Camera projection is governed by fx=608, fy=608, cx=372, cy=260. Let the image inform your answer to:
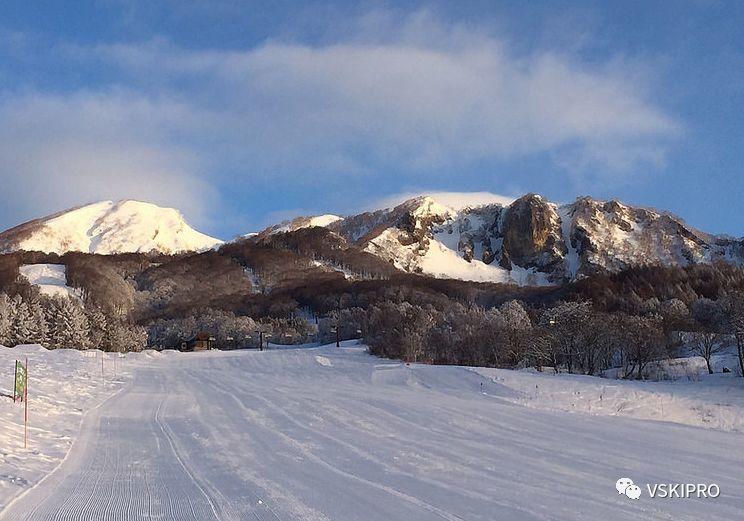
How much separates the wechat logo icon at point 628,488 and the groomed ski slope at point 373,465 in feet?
0.41

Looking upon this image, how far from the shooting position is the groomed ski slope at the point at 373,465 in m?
7.24

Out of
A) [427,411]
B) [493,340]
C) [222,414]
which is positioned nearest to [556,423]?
[427,411]

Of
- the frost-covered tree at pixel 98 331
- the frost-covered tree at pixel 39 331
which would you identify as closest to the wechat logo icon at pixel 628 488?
the frost-covered tree at pixel 39 331

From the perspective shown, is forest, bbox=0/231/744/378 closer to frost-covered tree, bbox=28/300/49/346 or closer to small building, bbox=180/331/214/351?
frost-covered tree, bbox=28/300/49/346

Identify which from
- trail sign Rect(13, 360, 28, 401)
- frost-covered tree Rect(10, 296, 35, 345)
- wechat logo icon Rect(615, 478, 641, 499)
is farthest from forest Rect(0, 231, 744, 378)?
trail sign Rect(13, 360, 28, 401)

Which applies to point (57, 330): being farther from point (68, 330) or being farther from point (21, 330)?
point (21, 330)

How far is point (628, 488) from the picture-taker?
8.31m

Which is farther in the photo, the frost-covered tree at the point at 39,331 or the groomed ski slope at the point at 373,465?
the frost-covered tree at the point at 39,331

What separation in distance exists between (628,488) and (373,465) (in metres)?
3.76

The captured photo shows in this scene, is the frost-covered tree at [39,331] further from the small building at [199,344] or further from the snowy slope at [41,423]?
the snowy slope at [41,423]

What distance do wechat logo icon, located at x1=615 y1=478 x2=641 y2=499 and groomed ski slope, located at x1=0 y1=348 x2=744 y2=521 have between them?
0.13 meters

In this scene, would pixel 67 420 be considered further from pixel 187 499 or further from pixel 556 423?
pixel 556 423

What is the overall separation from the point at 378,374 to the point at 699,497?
27124mm

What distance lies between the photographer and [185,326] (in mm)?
127750
